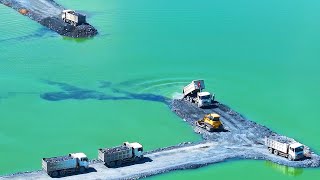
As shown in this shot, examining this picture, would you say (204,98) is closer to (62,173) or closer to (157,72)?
(157,72)

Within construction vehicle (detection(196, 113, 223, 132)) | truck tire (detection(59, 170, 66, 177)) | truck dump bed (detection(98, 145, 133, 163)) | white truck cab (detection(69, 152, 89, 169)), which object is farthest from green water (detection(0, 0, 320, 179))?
white truck cab (detection(69, 152, 89, 169))

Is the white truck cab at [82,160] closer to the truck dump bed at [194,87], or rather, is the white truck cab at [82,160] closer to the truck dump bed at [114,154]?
the truck dump bed at [114,154]

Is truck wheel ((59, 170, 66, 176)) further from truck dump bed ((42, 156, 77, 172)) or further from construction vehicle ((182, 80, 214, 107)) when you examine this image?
construction vehicle ((182, 80, 214, 107))

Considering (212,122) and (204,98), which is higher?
(204,98)

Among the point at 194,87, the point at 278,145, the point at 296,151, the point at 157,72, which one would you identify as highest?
the point at 157,72

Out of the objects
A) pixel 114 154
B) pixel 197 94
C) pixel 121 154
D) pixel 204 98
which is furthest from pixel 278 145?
pixel 197 94

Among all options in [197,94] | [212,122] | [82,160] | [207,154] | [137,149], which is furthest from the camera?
[197,94]

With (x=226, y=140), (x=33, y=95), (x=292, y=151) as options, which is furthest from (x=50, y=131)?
(x=292, y=151)

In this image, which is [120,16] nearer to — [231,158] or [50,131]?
[50,131]
